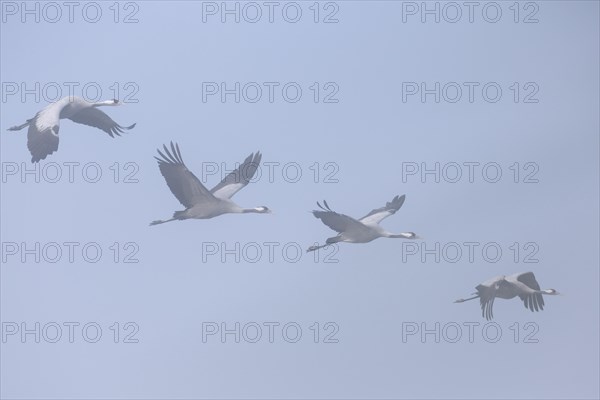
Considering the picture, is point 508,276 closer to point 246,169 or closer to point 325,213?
point 325,213

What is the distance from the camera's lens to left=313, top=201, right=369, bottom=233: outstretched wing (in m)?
4.57

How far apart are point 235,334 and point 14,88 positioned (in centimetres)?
146

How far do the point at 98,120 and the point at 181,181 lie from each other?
23.1 inches

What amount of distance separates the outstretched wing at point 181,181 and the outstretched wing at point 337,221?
48cm

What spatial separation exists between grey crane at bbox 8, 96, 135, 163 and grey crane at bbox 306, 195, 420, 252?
3.30ft

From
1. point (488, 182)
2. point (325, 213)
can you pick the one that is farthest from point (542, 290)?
point (325, 213)

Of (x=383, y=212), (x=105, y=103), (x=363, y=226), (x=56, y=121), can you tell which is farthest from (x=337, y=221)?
(x=56, y=121)

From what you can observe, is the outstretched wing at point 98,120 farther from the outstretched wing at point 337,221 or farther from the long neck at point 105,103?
the outstretched wing at point 337,221

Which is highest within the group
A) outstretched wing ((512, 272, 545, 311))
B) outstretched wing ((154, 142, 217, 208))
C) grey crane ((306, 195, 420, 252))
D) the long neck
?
the long neck

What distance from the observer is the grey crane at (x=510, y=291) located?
485 cm

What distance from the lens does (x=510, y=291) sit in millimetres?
4879

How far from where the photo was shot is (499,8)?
5.04 m

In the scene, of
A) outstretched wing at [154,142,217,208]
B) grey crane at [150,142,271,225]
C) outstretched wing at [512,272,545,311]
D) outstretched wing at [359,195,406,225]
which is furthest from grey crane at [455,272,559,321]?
outstretched wing at [154,142,217,208]

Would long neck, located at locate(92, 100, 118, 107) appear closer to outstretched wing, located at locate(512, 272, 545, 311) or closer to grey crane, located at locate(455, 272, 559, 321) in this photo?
grey crane, located at locate(455, 272, 559, 321)
